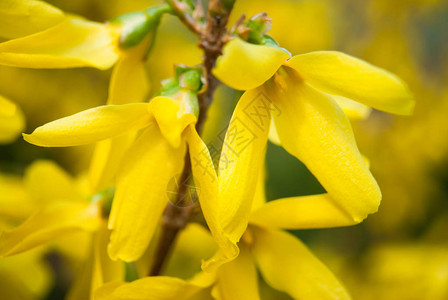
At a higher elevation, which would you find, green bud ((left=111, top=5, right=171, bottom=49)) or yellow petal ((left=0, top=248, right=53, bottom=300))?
green bud ((left=111, top=5, right=171, bottom=49))

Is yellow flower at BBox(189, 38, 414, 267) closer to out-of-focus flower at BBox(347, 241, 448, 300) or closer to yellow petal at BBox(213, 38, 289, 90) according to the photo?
yellow petal at BBox(213, 38, 289, 90)

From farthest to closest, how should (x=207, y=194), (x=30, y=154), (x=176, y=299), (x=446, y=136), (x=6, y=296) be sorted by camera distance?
(x=446, y=136) < (x=30, y=154) < (x=6, y=296) < (x=176, y=299) < (x=207, y=194)

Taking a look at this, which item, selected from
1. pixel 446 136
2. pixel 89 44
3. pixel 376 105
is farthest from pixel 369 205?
pixel 446 136

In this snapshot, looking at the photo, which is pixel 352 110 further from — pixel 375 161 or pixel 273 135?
pixel 375 161

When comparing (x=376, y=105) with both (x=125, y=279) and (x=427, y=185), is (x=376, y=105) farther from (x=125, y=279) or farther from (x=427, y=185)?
(x=427, y=185)

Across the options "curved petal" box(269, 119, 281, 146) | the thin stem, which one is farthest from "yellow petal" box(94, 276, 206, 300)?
the thin stem

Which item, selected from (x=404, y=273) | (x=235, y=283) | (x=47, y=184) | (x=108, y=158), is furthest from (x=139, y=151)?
(x=404, y=273)
